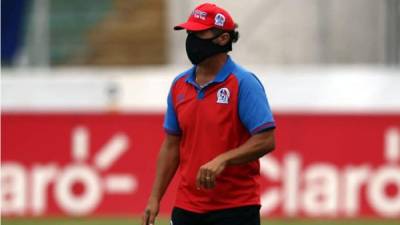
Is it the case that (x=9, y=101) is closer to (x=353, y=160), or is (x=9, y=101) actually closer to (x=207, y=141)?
(x=353, y=160)

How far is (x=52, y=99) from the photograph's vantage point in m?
16.1

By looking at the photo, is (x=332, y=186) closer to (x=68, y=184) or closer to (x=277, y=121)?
(x=277, y=121)

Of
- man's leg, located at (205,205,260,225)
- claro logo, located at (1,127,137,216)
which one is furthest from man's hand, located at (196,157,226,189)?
claro logo, located at (1,127,137,216)

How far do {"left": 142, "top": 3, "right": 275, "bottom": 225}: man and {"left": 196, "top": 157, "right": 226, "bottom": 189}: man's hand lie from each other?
0.08 m

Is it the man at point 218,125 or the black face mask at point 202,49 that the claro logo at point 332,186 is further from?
the black face mask at point 202,49

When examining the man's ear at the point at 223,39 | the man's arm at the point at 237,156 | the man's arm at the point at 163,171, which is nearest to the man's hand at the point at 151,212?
the man's arm at the point at 163,171

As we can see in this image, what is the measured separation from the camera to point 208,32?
7.25 m

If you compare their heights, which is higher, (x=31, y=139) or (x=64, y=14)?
(x=64, y=14)

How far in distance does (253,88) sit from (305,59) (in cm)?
1011

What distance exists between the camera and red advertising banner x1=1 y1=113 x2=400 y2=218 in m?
15.0

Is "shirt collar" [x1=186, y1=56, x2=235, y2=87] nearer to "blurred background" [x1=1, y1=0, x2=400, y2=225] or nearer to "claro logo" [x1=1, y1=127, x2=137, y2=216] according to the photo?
"blurred background" [x1=1, y1=0, x2=400, y2=225]

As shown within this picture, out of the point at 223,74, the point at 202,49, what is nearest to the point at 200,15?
the point at 202,49

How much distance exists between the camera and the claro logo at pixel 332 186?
49.0ft

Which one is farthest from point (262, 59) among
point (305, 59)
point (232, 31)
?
point (232, 31)
